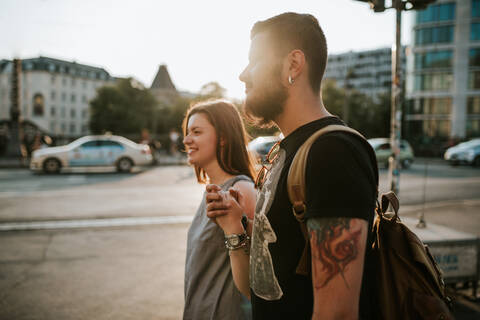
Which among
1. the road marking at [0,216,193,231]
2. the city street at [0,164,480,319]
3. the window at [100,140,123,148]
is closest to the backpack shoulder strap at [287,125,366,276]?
the city street at [0,164,480,319]

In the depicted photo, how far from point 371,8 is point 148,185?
10542 mm

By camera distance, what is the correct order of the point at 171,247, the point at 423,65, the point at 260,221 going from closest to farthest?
the point at 260,221, the point at 171,247, the point at 423,65

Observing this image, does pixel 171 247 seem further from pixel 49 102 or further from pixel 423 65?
pixel 49 102

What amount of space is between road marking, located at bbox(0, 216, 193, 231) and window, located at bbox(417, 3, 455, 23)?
50.7 meters

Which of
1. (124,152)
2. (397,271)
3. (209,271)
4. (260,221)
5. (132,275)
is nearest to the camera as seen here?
(397,271)

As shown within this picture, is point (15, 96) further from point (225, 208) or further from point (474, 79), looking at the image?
point (474, 79)

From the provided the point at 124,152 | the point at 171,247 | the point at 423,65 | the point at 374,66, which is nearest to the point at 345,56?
the point at 374,66

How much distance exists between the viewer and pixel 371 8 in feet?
13.2

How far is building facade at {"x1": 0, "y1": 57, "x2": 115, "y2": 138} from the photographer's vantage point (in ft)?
281

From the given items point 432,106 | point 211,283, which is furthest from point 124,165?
point 432,106

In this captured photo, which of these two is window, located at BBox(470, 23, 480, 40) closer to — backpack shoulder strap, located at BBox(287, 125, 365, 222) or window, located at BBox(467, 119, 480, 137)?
window, located at BBox(467, 119, 480, 137)

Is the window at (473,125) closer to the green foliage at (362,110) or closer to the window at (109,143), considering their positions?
the green foliage at (362,110)

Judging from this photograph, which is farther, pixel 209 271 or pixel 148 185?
pixel 148 185

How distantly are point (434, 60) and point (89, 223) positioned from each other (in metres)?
52.3
